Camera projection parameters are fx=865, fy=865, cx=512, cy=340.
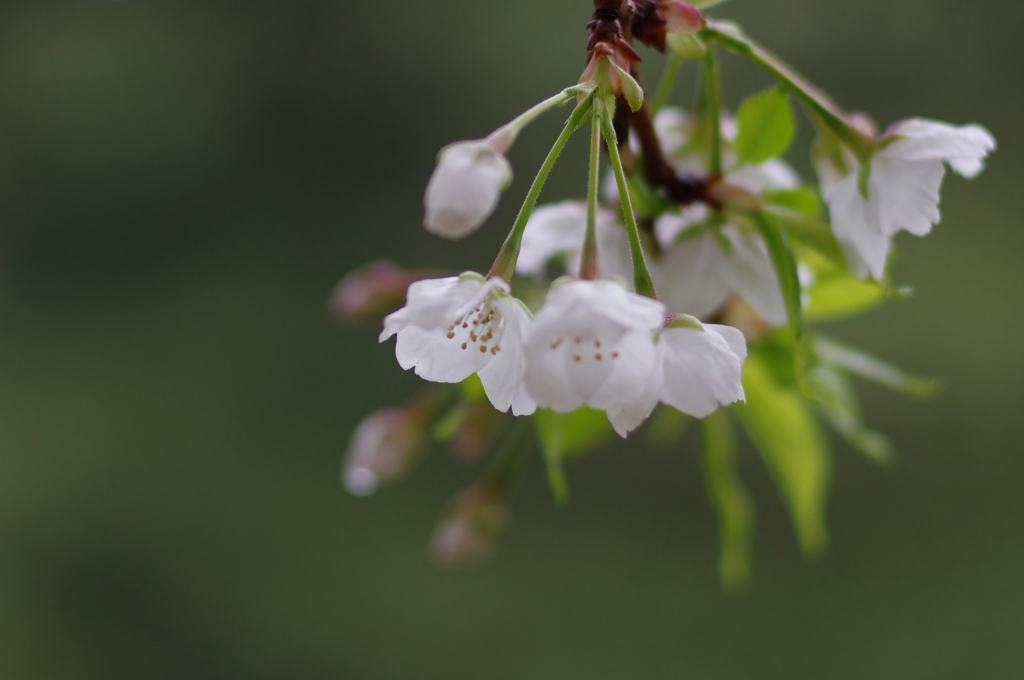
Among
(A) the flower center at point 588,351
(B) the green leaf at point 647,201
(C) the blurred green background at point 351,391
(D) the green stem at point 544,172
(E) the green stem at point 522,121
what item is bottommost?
(C) the blurred green background at point 351,391

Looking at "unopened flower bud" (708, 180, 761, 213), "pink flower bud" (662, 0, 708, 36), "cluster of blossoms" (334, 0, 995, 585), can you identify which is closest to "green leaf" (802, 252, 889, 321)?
"cluster of blossoms" (334, 0, 995, 585)

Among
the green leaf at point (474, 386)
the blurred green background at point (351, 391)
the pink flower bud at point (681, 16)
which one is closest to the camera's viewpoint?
the pink flower bud at point (681, 16)

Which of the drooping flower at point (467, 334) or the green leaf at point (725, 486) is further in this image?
the green leaf at point (725, 486)

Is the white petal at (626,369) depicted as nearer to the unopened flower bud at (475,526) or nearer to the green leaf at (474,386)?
the green leaf at (474,386)

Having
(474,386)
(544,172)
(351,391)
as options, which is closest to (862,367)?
(474,386)

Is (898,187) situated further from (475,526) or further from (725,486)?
(475,526)

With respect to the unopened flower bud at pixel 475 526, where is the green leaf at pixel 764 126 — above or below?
above

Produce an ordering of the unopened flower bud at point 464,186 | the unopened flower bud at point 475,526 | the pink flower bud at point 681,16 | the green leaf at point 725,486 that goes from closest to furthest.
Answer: the unopened flower bud at point 464,186, the pink flower bud at point 681,16, the green leaf at point 725,486, the unopened flower bud at point 475,526

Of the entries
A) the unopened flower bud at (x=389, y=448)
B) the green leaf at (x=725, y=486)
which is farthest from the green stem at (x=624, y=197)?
the unopened flower bud at (x=389, y=448)
